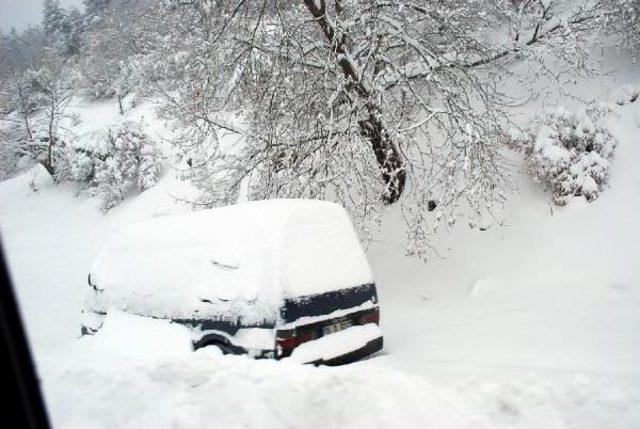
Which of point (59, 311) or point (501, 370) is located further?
point (59, 311)

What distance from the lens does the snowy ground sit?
268cm

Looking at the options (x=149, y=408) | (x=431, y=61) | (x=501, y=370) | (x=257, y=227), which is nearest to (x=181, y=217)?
(x=257, y=227)

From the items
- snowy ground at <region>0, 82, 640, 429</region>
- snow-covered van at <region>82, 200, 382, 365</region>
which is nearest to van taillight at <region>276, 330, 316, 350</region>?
snow-covered van at <region>82, 200, 382, 365</region>

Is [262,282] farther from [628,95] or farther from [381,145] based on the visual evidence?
[628,95]

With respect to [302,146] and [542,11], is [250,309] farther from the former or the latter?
[542,11]

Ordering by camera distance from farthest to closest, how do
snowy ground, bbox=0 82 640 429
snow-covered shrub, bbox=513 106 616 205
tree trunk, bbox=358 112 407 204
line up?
snow-covered shrub, bbox=513 106 616 205 < tree trunk, bbox=358 112 407 204 < snowy ground, bbox=0 82 640 429

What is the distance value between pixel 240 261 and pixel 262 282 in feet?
1.06

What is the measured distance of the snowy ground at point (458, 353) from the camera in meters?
2.68

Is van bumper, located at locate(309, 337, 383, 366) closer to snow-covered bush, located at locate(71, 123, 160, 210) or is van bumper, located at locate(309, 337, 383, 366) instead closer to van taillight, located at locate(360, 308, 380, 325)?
van taillight, located at locate(360, 308, 380, 325)

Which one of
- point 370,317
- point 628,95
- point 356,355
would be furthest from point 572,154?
point 356,355

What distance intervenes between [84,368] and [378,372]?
2014mm

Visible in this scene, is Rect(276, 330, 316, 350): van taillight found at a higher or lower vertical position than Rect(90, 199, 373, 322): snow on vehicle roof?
lower

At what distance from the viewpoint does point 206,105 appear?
881cm

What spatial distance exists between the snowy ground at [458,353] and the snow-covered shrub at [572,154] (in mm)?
329
